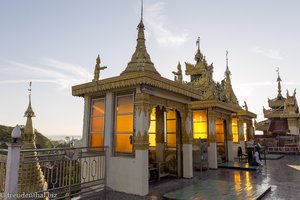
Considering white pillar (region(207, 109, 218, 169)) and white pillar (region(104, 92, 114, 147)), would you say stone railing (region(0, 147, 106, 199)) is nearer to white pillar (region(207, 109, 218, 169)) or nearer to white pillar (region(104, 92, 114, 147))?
white pillar (region(104, 92, 114, 147))

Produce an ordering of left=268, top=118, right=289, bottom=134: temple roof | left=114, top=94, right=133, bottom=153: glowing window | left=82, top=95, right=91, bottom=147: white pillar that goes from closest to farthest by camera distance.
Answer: left=114, top=94, right=133, bottom=153: glowing window → left=82, top=95, right=91, bottom=147: white pillar → left=268, top=118, right=289, bottom=134: temple roof

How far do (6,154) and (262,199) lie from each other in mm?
7612

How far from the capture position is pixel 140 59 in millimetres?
9727

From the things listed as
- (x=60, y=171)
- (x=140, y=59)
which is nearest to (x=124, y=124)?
(x=60, y=171)

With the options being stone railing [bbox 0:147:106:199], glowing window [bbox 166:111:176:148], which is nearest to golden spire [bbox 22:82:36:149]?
stone railing [bbox 0:147:106:199]

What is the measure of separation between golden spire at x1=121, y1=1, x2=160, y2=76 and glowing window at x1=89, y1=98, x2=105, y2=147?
181 cm

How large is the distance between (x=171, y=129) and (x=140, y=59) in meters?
3.80

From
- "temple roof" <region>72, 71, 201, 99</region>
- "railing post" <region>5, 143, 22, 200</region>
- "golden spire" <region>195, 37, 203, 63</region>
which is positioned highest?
"golden spire" <region>195, 37, 203, 63</region>

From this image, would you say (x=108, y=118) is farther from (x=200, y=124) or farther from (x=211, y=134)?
(x=200, y=124)

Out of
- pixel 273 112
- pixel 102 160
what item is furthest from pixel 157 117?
pixel 273 112

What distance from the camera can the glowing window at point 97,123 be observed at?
899 centimetres

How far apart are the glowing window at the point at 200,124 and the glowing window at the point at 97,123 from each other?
27.2 ft

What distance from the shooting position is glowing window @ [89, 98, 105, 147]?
29.5ft

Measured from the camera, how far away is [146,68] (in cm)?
971
